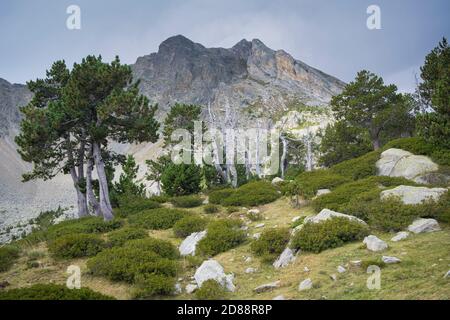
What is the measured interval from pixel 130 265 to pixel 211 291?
3085mm

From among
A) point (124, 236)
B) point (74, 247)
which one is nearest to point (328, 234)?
point (124, 236)

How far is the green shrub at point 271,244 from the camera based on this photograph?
Answer: 1112 cm

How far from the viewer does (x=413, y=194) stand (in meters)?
12.6

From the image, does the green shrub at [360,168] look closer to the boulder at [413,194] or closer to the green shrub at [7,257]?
the boulder at [413,194]

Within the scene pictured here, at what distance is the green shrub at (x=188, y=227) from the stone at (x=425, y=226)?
788 centimetres

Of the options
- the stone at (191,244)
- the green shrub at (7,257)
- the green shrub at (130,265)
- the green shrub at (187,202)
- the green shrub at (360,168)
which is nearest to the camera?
the green shrub at (130,265)

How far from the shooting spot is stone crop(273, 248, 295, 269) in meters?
10.3

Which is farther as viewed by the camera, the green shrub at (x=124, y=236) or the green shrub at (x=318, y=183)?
the green shrub at (x=318, y=183)

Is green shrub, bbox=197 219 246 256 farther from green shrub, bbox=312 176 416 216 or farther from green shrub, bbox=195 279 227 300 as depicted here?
green shrub, bbox=312 176 416 216

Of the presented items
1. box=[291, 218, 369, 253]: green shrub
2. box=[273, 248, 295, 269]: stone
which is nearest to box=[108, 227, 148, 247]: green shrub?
box=[273, 248, 295, 269]: stone

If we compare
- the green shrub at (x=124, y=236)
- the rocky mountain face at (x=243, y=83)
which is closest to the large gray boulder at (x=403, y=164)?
the green shrub at (x=124, y=236)

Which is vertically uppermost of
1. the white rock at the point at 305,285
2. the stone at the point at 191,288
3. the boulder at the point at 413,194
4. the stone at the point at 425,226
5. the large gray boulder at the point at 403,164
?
the large gray boulder at the point at 403,164
